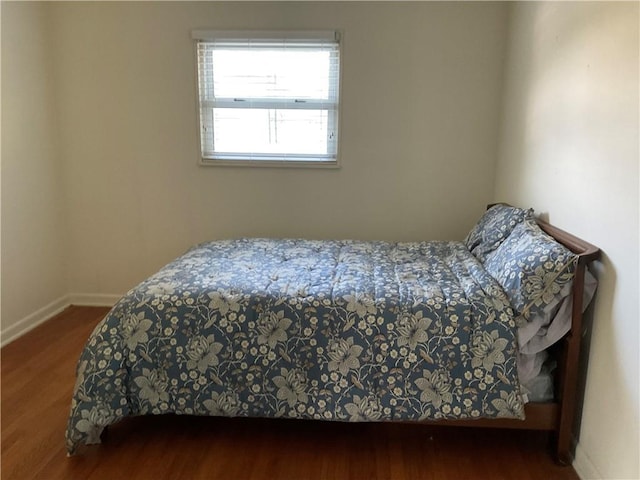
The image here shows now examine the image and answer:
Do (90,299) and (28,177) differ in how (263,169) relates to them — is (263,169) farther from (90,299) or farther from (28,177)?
(90,299)

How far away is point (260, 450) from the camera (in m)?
2.05

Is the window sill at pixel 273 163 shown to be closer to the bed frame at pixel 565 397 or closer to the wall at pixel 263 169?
the wall at pixel 263 169

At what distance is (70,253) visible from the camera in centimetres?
368

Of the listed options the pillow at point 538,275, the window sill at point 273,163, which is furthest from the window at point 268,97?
the pillow at point 538,275

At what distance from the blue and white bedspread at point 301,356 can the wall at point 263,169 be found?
1.43m

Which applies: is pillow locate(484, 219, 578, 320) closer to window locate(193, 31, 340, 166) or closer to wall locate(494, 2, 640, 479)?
wall locate(494, 2, 640, 479)

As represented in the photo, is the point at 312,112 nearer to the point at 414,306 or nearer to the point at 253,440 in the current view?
the point at 414,306

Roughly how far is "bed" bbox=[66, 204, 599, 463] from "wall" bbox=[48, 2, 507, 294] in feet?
4.53

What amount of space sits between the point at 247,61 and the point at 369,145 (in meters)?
1.00

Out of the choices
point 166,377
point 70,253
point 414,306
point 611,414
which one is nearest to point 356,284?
point 414,306

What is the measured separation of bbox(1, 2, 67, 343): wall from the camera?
3027mm

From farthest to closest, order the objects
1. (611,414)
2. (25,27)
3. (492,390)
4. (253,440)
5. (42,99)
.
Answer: (42,99), (25,27), (253,440), (492,390), (611,414)

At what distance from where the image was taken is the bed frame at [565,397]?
1860 millimetres

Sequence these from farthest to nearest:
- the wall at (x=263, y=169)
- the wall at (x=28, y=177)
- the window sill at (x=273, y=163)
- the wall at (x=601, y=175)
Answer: the window sill at (x=273, y=163)
the wall at (x=263, y=169)
the wall at (x=28, y=177)
the wall at (x=601, y=175)
